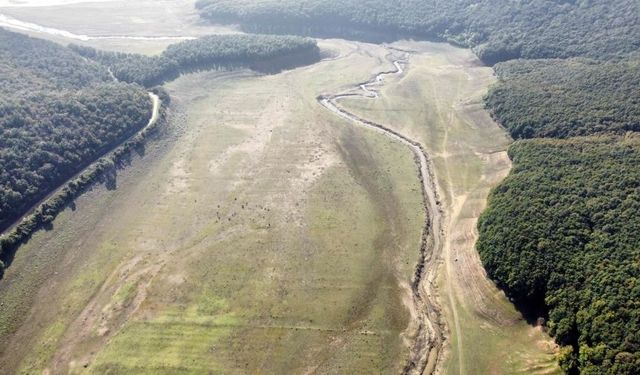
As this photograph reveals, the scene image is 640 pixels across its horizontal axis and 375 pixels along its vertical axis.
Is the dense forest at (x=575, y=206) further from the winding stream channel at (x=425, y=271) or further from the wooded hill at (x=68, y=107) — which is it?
the wooded hill at (x=68, y=107)

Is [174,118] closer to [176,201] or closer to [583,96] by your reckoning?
[176,201]

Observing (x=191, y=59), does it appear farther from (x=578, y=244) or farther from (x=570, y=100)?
(x=578, y=244)

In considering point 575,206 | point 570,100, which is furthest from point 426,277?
point 570,100

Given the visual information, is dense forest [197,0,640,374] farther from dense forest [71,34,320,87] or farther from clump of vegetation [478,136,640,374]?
dense forest [71,34,320,87]

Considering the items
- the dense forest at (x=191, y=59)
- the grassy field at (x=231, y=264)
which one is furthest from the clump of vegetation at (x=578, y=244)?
the dense forest at (x=191, y=59)

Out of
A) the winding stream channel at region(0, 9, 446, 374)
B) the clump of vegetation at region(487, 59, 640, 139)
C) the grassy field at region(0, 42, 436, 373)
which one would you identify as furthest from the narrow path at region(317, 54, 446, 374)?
the clump of vegetation at region(487, 59, 640, 139)

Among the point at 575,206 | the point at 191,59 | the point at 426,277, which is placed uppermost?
the point at 191,59

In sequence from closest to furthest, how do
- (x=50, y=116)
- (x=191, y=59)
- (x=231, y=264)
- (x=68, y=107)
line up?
(x=231, y=264) → (x=50, y=116) → (x=68, y=107) → (x=191, y=59)
